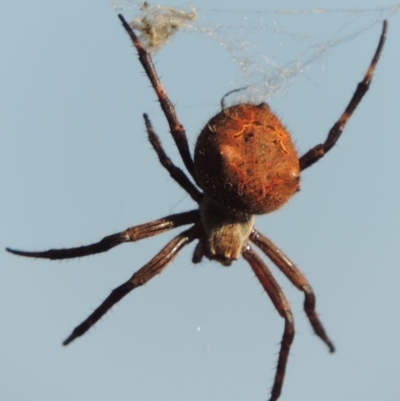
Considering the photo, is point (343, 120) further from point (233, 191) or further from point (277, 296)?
point (277, 296)

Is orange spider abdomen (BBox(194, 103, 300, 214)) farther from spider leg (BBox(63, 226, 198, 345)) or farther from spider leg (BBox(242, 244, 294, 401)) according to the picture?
spider leg (BBox(242, 244, 294, 401))

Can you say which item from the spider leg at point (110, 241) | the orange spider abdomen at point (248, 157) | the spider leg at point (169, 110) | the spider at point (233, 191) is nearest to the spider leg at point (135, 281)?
the spider at point (233, 191)

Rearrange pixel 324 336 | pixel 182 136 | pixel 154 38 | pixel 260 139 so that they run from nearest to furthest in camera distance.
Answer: pixel 260 139 → pixel 182 136 → pixel 154 38 → pixel 324 336

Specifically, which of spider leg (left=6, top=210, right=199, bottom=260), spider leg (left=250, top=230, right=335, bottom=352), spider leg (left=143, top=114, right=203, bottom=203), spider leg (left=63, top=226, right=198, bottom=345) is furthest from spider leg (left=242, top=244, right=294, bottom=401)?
spider leg (left=143, top=114, right=203, bottom=203)

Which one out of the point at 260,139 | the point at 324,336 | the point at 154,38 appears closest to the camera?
the point at 260,139

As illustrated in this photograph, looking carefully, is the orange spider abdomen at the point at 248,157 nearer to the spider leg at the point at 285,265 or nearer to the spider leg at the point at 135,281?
the spider leg at the point at 135,281

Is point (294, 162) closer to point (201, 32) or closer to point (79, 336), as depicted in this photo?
point (201, 32)

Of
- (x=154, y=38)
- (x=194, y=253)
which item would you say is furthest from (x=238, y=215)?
(x=154, y=38)
